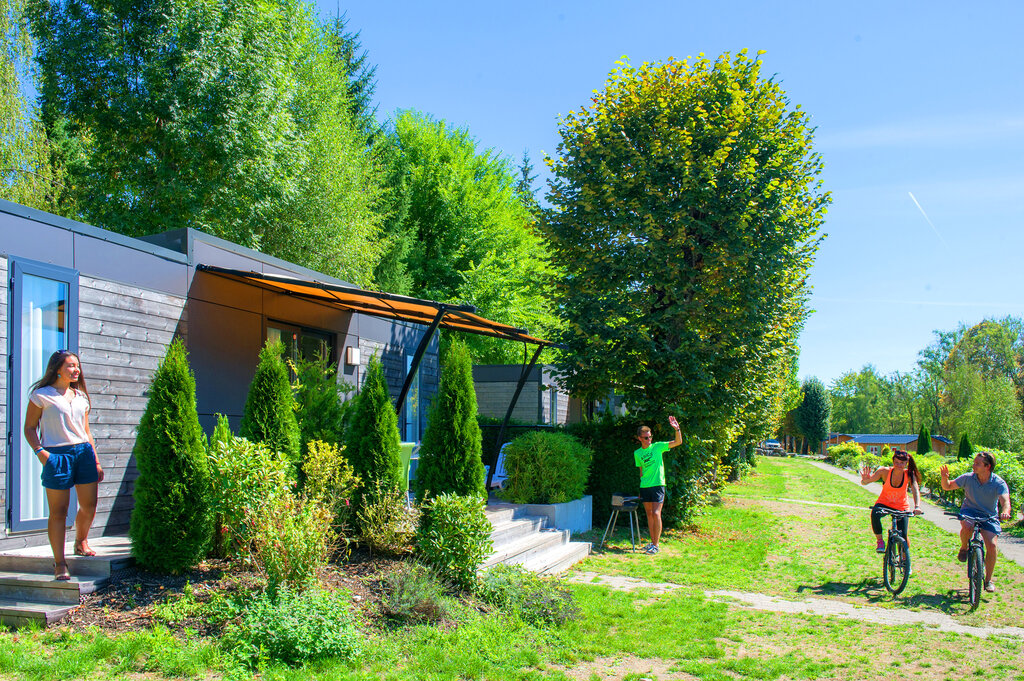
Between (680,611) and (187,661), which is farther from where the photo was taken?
(680,611)

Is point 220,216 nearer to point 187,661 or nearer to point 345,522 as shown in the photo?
point 345,522

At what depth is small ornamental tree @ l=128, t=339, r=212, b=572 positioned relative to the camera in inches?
196

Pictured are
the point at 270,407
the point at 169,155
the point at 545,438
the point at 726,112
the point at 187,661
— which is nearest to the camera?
the point at 187,661

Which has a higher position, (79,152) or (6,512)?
(79,152)

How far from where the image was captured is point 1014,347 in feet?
214

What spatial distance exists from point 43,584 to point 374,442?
2.65m

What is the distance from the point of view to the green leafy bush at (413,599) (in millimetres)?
5062

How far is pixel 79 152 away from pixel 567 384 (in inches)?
615

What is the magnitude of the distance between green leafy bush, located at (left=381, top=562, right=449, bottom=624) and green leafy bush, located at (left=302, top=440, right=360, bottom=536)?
0.79 metres

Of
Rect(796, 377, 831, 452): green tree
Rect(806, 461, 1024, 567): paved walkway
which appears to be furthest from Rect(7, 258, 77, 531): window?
A: Rect(796, 377, 831, 452): green tree

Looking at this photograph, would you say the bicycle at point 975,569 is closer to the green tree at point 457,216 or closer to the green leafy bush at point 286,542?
the green leafy bush at point 286,542

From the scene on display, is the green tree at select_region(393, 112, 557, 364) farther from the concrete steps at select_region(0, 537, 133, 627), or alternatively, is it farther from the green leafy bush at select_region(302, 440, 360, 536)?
the concrete steps at select_region(0, 537, 133, 627)

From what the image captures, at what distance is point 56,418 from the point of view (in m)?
4.89

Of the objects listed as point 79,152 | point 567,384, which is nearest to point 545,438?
point 567,384
